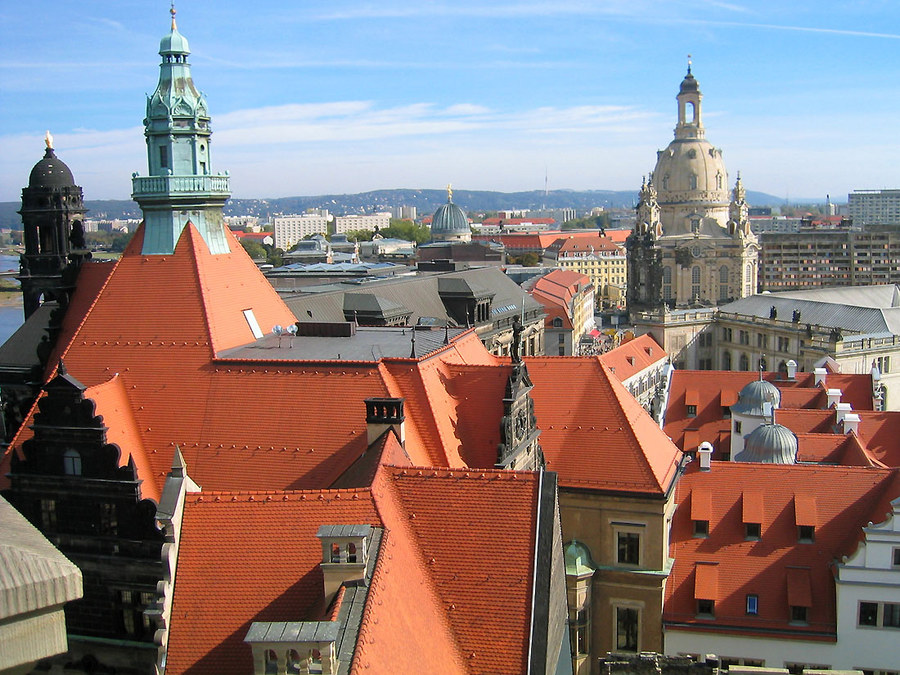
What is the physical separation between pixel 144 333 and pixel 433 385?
8987mm

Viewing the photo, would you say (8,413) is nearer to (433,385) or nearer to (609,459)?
(433,385)

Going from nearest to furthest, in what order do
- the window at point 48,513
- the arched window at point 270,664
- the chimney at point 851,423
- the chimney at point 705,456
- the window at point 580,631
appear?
the arched window at point 270,664 → the window at point 48,513 → the window at point 580,631 → the chimney at point 705,456 → the chimney at point 851,423

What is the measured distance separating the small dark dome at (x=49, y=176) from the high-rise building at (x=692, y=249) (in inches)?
3571

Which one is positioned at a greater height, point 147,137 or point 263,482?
point 147,137

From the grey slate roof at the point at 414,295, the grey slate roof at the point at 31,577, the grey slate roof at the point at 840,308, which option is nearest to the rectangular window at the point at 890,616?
the grey slate roof at the point at 31,577

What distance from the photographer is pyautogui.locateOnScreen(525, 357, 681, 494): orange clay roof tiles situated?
2894cm

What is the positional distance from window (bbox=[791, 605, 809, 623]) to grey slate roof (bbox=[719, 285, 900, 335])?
199 ft

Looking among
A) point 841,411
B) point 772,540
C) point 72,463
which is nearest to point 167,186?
point 72,463

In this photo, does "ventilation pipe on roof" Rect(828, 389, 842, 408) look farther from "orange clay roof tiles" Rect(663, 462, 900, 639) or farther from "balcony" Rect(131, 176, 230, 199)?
"balcony" Rect(131, 176, 230, 199)

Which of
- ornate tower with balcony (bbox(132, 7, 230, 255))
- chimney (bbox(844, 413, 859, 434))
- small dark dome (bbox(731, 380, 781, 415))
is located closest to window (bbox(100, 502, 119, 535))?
ornate tower with balcony (bbox(132, 7, 230, 255))

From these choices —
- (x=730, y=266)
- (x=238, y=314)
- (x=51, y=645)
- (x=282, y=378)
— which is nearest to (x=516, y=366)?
(x=282, y=378)

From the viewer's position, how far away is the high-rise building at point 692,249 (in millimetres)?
125188

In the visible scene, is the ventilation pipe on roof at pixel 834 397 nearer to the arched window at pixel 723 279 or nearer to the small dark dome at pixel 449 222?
the arched window at pixel 723 279

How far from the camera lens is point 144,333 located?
2745 centimetres
